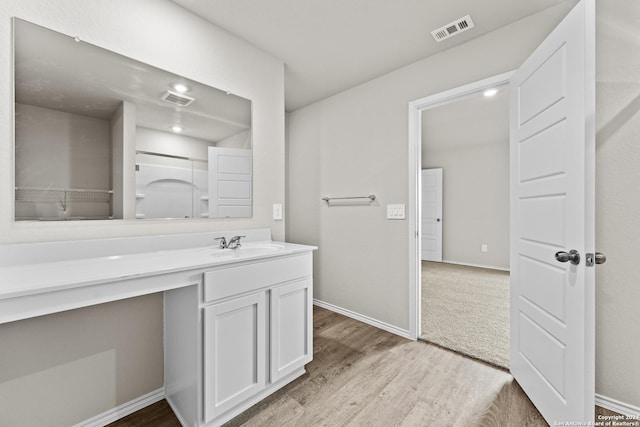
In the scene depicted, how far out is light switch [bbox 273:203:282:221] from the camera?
218 centimetres

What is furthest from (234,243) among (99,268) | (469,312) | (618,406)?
(469,312)

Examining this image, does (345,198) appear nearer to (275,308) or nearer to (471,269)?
(275,308)

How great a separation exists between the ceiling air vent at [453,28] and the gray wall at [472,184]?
6.57 feet

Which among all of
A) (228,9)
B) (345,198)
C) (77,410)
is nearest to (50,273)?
(77,410)

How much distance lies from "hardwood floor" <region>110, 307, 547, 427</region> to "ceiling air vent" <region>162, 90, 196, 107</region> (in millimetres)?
1803

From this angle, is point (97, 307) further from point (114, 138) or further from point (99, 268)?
point (114, 138)

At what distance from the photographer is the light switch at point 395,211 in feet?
7.79

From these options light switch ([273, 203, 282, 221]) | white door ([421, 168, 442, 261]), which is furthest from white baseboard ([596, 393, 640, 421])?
white door ([421, 168, 442, 261])

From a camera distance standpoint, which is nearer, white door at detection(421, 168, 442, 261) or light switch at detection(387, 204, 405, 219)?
light switch at detection(387, 204, 405, 219)

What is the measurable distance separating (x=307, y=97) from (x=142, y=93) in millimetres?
1777

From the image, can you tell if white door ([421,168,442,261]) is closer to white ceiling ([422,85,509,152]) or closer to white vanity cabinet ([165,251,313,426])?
white ceiling ([422,85,509,152])

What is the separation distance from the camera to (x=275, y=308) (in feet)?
5.13

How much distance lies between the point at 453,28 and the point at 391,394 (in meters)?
2.44

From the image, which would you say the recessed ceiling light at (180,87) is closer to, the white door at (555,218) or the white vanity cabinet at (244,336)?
the white vanity cabinet at (244,336)
